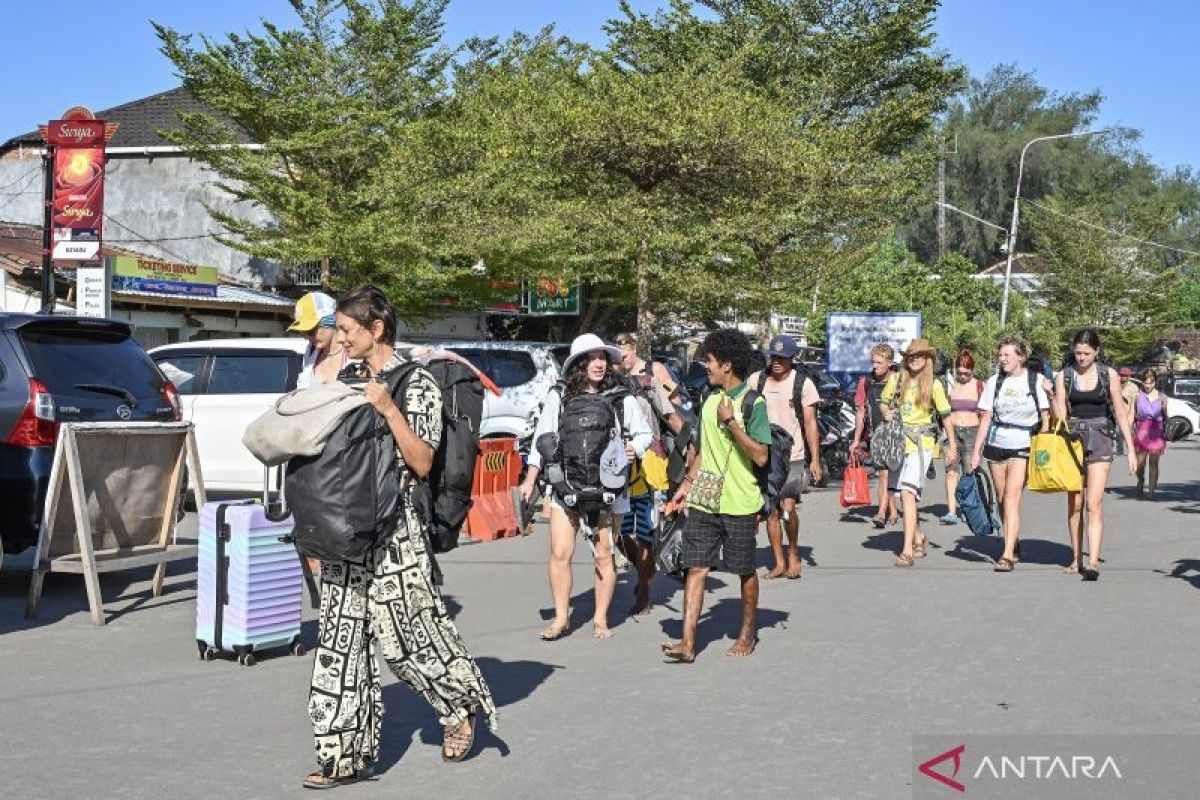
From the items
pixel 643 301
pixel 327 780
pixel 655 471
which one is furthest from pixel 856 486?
pixel 643 301

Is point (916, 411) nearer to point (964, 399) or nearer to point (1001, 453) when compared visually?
point (1001, 453)

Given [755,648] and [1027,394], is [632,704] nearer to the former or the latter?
[755,648]

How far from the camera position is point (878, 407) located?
14.1 metres

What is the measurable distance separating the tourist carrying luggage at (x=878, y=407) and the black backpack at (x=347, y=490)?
868 centimetres

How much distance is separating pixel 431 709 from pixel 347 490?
6.25ft

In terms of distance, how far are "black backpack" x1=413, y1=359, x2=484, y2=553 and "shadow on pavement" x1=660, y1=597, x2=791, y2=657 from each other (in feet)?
9.88

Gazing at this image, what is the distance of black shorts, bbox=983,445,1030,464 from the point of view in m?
11.1

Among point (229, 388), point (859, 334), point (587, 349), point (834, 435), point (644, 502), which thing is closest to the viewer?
point (587, 349)

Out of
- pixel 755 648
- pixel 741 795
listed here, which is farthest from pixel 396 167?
pixel 741 795

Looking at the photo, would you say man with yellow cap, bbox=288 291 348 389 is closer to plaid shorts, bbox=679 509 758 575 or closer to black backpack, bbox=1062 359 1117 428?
plaid shorts, bbox=679 509 758 575

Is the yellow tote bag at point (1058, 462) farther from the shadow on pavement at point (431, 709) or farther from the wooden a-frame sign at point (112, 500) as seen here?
the wooden a-frame sign at point (112, 500)

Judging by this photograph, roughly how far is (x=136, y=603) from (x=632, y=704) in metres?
4.21

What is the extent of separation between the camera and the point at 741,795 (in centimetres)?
519

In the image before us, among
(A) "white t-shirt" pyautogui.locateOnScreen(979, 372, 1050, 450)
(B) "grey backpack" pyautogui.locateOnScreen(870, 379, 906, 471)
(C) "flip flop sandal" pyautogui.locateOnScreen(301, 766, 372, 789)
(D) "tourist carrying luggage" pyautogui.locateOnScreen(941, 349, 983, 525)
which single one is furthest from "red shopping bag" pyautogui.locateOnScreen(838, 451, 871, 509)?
(C) "flip flop sandal" pyautogui.locateOnScreen(301, 766, 372, 789)
